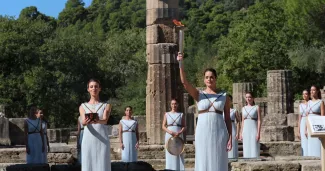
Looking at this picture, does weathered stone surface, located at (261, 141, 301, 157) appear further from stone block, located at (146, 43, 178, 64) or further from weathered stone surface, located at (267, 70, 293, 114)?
weathered stone surface, located at (267, 70, 293, 114)

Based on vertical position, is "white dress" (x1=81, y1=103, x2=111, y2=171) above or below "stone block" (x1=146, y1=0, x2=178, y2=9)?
below

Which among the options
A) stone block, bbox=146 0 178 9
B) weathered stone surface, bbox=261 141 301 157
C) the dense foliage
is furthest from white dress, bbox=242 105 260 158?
the dense foliage

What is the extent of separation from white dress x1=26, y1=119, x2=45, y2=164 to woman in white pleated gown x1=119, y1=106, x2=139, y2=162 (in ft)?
7.08

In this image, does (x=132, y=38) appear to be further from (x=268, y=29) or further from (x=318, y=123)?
(x=318, y=123)

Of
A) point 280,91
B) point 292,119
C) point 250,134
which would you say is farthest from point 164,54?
point 280,91

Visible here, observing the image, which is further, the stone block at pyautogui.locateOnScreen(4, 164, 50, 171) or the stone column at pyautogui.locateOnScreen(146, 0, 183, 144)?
the stone column at pyautogui.locateOnScreen(146, 0, 183, 144)

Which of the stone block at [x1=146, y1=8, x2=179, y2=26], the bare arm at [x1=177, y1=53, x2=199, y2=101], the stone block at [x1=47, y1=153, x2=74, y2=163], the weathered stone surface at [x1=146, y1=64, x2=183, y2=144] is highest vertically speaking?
the stone block at [x1=146, y1=8, x2=179, y2=26]

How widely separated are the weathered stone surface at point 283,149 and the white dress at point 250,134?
3.02m

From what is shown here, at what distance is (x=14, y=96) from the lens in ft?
160

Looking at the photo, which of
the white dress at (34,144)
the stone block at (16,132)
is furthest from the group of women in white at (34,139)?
the stone block at (16,132)

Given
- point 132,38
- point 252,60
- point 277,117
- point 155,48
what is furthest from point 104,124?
point 132,38

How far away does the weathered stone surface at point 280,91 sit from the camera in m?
37.1

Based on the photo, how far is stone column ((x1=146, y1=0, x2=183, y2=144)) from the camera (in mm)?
23781

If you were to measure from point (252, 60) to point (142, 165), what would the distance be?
130 feet
